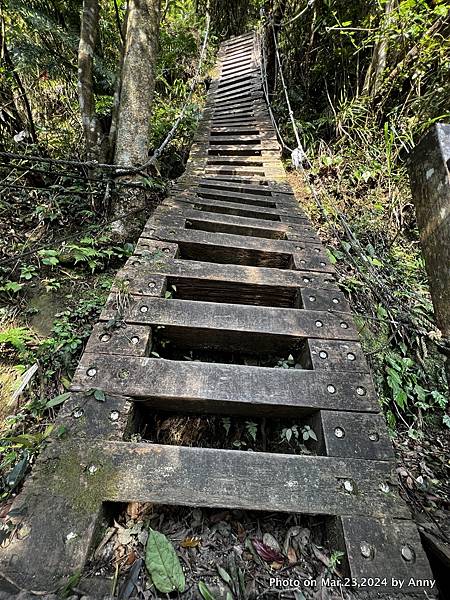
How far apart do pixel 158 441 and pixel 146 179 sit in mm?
2213

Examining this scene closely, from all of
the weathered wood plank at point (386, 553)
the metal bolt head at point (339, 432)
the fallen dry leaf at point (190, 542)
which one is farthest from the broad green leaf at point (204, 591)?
the metal bolt head at point (339, 432)

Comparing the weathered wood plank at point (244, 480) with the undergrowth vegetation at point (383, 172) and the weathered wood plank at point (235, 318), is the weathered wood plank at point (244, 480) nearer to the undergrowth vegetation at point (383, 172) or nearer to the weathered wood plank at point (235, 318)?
the weathered wood plank at point (235, 318)

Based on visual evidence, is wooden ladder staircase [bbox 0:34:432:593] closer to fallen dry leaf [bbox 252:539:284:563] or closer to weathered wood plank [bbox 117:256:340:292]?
weathered wood plank [bbox 117:256:340:292]

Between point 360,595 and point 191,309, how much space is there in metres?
1.23

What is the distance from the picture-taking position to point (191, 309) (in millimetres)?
1572

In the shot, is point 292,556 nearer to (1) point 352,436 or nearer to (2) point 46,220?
(1) point 352,436

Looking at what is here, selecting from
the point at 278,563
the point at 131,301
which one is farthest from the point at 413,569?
the point at 131,301

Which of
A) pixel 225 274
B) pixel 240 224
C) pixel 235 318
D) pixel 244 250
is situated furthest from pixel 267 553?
pixel 240 224

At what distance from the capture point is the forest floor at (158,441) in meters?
0.86

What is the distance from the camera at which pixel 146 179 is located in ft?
8.55

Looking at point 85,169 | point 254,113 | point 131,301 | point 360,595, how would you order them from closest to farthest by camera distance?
point 360,595
point 131,301
point 85,169
point 254,113

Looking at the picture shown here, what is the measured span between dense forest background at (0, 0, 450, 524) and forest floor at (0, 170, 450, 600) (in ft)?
0.04

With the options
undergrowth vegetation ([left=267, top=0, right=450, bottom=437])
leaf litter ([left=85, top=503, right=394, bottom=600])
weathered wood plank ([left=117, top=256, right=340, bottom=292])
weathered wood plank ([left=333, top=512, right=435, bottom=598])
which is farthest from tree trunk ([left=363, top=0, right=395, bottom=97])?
leaf litter ([left=85, top=503, right=394, bottom=600])

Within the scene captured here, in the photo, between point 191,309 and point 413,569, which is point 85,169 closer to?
point 191,309
